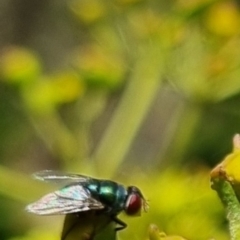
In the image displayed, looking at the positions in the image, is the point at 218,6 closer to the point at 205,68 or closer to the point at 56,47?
the point at 205,68

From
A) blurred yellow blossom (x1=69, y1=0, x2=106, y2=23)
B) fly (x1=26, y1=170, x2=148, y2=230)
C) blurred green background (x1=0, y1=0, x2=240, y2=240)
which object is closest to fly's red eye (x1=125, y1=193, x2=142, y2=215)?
fly (x1=26, y1=170, x2=148, y2=230)

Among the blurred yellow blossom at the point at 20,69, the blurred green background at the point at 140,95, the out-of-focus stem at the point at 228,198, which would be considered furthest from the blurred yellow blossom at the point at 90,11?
the out-of-focus stem at the point at 228,198

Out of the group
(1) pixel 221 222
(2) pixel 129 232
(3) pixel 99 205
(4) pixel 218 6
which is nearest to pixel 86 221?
(3) pixel 99 205

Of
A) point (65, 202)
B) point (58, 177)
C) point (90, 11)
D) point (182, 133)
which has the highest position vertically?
point (90, 11)

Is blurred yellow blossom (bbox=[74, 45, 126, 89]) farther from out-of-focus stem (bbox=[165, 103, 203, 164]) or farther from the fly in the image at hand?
the fly

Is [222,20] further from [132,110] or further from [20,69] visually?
[20,69]

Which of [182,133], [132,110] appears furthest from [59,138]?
[182,133]

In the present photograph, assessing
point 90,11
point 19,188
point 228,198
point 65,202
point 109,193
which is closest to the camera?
point 228,198
